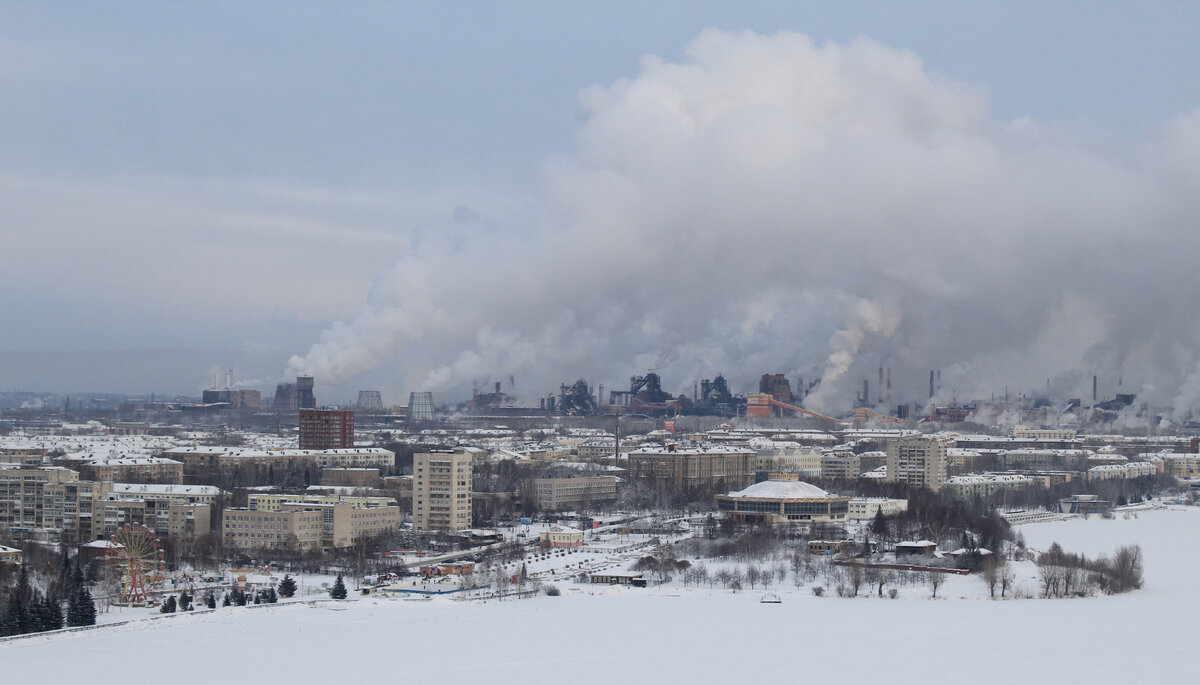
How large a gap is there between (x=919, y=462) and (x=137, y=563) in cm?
3080

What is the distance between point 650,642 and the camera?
21.3 m

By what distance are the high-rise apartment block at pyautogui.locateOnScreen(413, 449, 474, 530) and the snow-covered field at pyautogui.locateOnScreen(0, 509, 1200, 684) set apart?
35.4 ft

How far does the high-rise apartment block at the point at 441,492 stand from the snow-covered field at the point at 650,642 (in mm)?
10799

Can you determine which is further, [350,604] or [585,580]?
[585,580]

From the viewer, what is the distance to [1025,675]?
1912cm

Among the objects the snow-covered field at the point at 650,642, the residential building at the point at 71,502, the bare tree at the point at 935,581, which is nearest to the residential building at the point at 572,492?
the residential building at the point at 71,502

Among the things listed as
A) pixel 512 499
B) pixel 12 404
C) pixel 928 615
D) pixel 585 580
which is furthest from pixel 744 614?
pixel 12 404

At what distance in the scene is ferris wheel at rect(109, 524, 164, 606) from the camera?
2528cm

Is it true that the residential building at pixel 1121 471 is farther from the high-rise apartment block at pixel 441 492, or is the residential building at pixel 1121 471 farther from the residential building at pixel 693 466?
the high-rise apartment block at pixel 441 492

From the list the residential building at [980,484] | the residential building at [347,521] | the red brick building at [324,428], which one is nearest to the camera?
the residential building at [347,521]

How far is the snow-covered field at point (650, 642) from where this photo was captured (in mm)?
19188

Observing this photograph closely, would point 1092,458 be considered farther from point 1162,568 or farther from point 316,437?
point 1162,568

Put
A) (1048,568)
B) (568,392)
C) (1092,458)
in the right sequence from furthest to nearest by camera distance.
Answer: (568,392) → (1092,458) → (1048,568)

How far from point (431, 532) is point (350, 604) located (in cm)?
1121
